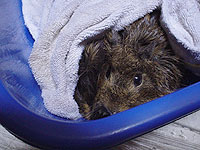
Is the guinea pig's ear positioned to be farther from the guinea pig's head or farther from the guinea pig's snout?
the guinea pig's snout

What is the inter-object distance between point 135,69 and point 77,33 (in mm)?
255

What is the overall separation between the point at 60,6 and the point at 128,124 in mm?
625

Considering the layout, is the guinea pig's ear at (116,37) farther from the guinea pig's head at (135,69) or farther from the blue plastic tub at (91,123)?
the blue plastic tub at (91,123)

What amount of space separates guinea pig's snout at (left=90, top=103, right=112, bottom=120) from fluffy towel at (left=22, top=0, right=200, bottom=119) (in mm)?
65

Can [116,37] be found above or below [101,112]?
above

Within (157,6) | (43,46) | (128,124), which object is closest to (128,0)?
(157,6)

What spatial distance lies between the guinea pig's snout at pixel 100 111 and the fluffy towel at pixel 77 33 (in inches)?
2.6

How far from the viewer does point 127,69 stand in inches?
38.2

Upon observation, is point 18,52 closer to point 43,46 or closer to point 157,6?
point 43,46

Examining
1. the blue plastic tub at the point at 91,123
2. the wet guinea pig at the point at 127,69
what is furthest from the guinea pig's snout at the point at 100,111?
the blue plastic tub at the point at 91,123

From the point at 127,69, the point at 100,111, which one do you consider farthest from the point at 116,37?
the point at 100,111

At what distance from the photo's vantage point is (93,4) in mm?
1058

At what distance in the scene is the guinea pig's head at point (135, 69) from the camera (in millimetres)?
954

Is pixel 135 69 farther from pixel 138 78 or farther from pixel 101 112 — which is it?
pixel 101 112
